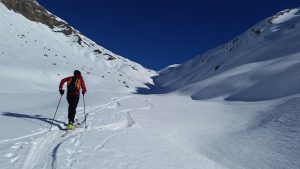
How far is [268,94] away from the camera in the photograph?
19.7 m

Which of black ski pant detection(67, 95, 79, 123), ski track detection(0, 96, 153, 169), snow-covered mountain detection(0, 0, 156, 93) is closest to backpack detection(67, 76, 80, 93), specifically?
black ski pant detection(67, 95, 79, 123)

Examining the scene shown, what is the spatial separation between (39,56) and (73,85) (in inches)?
1471

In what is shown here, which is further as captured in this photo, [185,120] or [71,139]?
[185,120]

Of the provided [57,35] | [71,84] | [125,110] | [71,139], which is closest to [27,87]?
[125,110]

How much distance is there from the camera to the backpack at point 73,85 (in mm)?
12164

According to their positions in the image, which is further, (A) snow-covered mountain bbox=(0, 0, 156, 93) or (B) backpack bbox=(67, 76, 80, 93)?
(A) snow-covered mountain bbox=(0, 0, 156, 93)

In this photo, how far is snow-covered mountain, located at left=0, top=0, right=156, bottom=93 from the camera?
3188cm

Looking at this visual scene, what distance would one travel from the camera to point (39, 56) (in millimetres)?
47281

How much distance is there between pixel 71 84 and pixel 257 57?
31.6 meters

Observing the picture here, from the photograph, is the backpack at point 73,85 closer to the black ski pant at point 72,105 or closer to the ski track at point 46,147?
the black ski pant at point 72,105

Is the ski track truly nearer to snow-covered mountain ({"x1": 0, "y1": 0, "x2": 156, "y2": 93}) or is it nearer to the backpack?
the backpack

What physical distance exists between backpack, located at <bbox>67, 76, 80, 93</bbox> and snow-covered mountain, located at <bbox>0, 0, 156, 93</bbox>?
12.7m

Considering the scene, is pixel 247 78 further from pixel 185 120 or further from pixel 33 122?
pixel 33 122

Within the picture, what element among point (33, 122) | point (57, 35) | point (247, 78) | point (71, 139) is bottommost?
point (71, 139)
